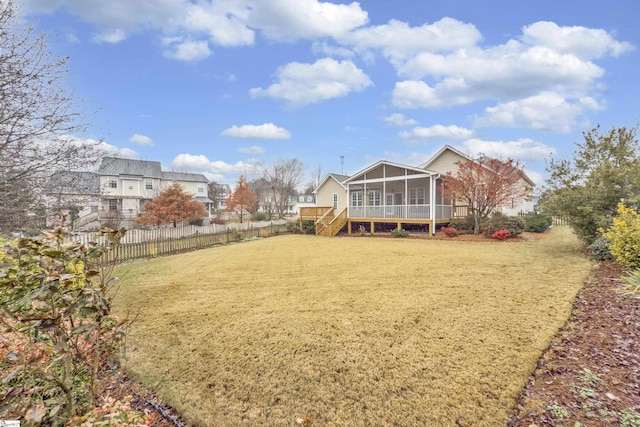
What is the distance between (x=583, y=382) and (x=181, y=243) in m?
15.1

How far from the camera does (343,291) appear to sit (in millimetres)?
6293

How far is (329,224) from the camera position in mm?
19859

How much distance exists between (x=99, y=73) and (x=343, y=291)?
32.4 ft

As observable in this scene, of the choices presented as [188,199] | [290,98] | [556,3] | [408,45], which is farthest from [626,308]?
[188,199]

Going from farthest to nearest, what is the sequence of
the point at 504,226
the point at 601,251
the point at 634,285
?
the point at 504,226, the point at 601,251, the point at 634,285

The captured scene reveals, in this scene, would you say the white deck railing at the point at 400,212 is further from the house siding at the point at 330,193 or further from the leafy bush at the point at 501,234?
the house siding at the point at 330,193

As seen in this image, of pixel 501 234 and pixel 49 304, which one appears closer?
pixel 49 304

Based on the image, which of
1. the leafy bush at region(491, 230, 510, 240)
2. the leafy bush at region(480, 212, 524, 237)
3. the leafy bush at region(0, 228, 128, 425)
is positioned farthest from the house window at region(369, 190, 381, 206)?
the leafy bush at region(0, 228, 128, 425)

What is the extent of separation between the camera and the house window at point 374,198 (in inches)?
903

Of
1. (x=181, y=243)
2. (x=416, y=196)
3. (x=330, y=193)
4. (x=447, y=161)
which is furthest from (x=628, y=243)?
(x=330, y=193)

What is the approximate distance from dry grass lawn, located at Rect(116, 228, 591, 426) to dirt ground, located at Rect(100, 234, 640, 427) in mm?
147

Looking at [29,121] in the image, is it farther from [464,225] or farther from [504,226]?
[464,225]

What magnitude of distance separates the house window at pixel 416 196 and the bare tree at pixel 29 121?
1913cm

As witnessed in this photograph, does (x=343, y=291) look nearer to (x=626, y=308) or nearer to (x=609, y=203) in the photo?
(x=626, y=308)
